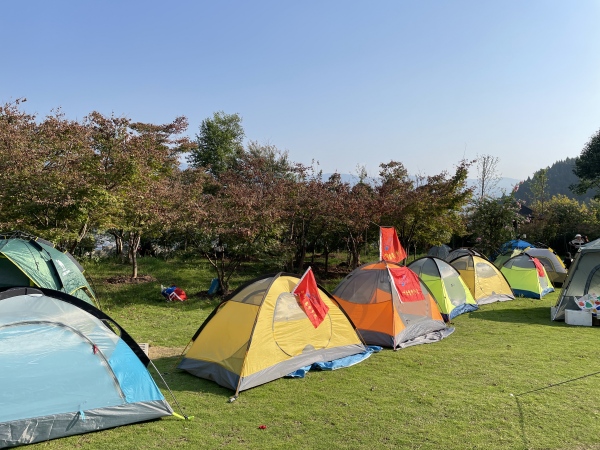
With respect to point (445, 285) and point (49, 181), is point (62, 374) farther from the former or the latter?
point (445, 285)

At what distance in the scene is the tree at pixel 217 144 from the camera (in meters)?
30.0

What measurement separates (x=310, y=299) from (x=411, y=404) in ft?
7.39

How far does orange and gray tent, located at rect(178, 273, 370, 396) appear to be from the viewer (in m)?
6.23

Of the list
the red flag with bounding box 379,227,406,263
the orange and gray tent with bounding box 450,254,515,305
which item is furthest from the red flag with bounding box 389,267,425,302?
the orange and gray tent with bounding box 450,254,515,305

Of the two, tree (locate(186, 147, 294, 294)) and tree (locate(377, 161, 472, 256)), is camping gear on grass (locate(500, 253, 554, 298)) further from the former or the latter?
tree (locate(186, 147, 294, 294))

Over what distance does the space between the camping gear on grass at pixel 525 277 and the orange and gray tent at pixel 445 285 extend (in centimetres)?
348

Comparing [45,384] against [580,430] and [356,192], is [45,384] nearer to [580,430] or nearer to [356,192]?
[580,430]

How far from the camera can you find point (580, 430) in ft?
15.9

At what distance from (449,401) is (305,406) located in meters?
1.85

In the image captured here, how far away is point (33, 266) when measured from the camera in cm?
907

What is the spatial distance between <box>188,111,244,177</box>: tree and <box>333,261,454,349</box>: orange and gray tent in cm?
2152

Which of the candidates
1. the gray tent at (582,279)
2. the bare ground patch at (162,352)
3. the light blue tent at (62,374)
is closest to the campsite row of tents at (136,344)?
the light blue tent at (62,374)

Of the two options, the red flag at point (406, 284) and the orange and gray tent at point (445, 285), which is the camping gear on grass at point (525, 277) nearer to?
the orange and gray tent at point (445, 285)

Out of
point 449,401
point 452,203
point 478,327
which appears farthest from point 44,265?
point 452,203
